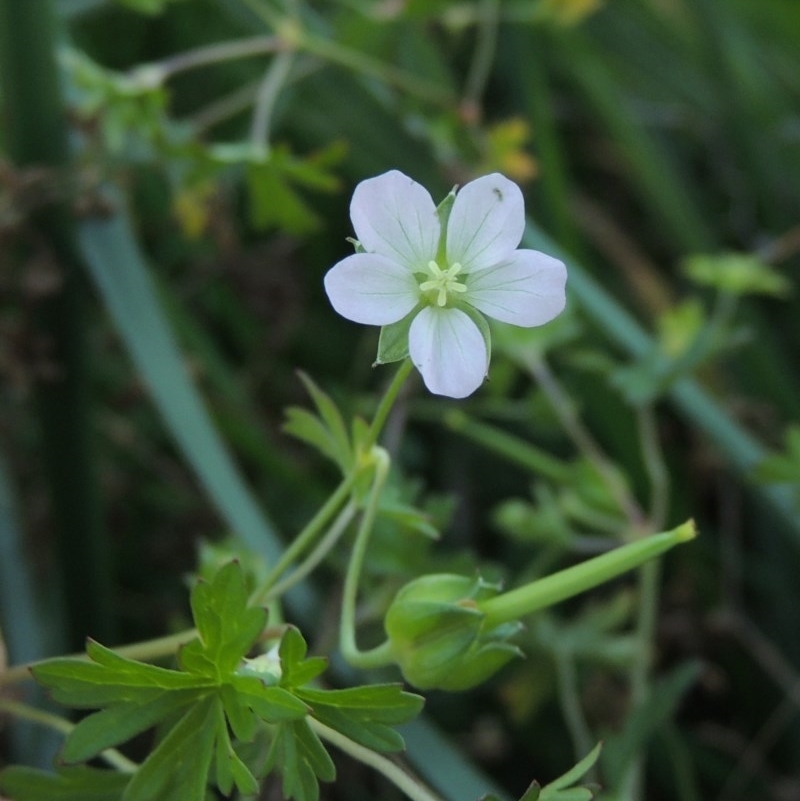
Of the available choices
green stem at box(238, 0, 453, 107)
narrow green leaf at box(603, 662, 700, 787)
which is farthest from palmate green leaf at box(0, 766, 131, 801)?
green stem at box(238, 0, 453, 107)

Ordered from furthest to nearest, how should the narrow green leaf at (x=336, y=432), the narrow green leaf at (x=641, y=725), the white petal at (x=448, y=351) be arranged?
the narrow green leaf at (x=641, y=725) < the narrow green leaf at (x=336, y=432) < the white petal at (x=448, y=351)

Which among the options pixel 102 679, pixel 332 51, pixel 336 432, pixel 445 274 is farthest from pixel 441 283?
pixel 332 51

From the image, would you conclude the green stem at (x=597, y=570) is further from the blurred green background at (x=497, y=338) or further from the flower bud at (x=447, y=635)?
the blurred green background at (x=497, y=338)

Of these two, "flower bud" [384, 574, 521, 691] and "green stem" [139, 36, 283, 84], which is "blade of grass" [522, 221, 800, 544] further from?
"flower bud" [384, 574, 521, 691]

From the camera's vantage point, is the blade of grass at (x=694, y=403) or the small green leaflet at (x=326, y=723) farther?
the blade of grass at (x=694, y=403)

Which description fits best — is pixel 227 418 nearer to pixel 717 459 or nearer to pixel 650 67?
pixel 717 459

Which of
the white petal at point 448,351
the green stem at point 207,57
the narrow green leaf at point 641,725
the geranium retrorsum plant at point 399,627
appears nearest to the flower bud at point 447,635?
the geranium retrorsum plant at point 399,627

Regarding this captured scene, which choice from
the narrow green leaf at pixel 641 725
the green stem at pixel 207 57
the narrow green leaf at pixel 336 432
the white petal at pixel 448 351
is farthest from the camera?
the green stem at pixel 207 57
